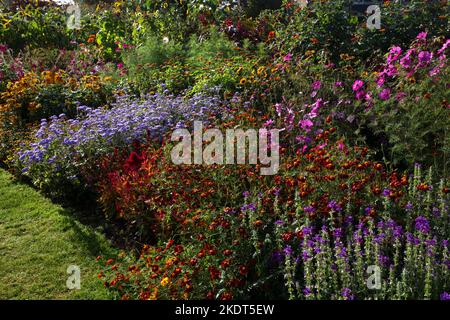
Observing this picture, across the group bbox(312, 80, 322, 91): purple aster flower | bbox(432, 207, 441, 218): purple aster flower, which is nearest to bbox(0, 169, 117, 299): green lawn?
bbox(432, 207, 441, 218): purple aster flower

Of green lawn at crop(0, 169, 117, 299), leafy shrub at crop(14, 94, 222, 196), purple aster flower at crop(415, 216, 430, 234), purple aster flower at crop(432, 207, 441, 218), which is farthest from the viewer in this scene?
leafy shrub at crop(14, 94, 222, 196)

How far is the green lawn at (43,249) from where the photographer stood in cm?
388

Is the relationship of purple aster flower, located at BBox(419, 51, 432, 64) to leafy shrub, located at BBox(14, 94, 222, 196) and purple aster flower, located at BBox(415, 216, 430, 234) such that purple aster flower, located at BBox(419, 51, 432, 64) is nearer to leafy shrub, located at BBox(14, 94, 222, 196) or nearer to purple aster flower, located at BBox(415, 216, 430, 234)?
leafy shrub, located at BBox(14, 94, 222, 196)

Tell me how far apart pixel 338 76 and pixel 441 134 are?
150cm

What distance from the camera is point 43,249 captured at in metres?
4.43

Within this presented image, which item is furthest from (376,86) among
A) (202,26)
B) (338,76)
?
(202,26)

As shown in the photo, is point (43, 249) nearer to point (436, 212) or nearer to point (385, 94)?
point (436, 212)

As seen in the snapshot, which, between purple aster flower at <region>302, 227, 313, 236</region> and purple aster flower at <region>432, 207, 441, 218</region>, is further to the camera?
purple aster flower at <region>432, 207, 441, 218</region>

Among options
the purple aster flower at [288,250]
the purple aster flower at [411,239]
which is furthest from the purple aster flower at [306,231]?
the purple aster flower at [411,239]

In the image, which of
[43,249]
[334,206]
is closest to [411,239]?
[334,206]

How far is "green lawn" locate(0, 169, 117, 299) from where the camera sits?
12.7 ft

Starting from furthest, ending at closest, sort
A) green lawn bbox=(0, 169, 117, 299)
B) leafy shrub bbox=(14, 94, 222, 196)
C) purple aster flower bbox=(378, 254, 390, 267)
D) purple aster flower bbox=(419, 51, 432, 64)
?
1. purple aster flower bbox=(419, 51, 432, 64)
2. leafy shrub bbox=(14, 94, 222, 196)
3. green lawn bbox=(0, 169, 117, 299)
4. purple aster flower bbox=(378, 254, 390, 267)

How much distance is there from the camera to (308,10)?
692 cm
